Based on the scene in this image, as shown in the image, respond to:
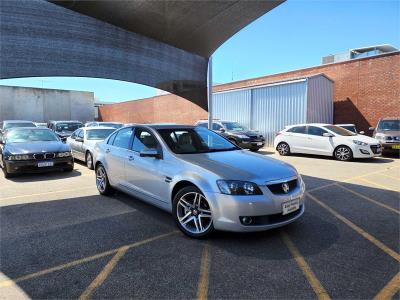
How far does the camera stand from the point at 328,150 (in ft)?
40.2

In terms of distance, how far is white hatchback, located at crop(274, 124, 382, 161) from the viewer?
37.8 ft

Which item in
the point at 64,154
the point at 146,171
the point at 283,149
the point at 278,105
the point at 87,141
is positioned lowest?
the point at 283,149

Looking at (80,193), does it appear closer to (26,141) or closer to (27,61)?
(27,61)

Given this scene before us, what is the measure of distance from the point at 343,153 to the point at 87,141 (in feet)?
31.4

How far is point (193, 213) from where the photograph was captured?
157 inches

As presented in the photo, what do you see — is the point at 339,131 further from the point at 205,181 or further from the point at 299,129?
the point at 205,181

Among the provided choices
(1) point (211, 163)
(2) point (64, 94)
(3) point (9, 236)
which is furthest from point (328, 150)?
(2) point (64, 94)

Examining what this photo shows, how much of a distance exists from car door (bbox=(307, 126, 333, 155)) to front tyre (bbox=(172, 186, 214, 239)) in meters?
9.77

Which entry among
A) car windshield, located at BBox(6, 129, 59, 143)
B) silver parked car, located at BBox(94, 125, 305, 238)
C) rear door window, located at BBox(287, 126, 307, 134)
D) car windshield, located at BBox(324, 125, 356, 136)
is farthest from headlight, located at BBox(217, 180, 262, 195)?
rear door window, located at BBox(287, 126, 307, 134)

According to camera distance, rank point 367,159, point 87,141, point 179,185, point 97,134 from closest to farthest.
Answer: point 179,185 → point 87,141 → point 97,134 → point 367,159

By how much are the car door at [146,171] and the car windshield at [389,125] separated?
1199 cm

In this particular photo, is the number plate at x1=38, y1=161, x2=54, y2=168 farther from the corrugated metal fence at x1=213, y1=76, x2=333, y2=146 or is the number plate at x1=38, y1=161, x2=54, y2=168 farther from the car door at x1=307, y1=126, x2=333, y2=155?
the corrugated metal fence at x1=213, y1=76, x2=333, y2=146

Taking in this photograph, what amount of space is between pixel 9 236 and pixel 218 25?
5.09 metres

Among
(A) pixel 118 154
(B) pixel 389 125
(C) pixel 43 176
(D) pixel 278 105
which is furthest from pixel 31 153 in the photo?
(D) pixel 278 105
